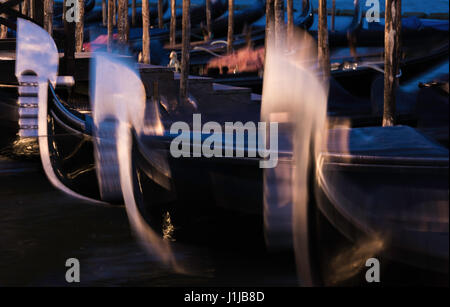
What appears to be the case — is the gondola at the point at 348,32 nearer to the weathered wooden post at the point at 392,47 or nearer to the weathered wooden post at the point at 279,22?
the weathered wooden post at the point at 279,22

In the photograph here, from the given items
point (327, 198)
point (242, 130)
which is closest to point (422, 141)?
point (327, 198)

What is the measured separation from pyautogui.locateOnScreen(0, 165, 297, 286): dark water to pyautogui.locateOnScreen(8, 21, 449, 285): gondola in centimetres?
21

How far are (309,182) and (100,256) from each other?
6.58 feet

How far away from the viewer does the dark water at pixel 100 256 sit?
521cm

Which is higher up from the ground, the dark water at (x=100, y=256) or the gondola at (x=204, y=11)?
the gondola at (x=204, y=11)

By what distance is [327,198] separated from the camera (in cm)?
452

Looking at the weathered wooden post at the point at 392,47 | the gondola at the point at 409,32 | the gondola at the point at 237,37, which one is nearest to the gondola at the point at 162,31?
the gondola at the point at 237,37

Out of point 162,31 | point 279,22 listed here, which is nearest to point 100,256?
point 279,22

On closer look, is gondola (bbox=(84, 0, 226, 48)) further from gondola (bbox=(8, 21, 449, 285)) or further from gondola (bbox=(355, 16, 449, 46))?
gondola (bbox=(8, 21, 449, 285))

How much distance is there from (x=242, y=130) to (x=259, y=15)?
3969 cm

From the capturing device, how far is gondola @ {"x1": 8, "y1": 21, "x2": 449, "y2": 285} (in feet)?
13.5

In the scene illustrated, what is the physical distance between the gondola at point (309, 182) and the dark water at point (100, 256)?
8.4 inches

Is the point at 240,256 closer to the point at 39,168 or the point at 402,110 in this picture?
the point at 39,168

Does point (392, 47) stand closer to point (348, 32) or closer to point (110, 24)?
point (110, 24)
